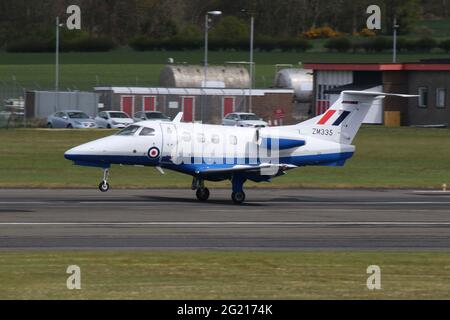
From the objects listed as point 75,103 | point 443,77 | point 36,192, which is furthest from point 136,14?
point 36,192

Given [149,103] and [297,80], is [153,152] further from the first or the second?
[297,80]

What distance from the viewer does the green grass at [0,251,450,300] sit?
663 inches

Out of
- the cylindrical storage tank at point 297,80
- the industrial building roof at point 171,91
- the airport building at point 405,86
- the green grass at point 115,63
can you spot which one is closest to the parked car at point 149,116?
the industrial building roof at point 171,91

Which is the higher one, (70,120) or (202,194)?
(70,120)

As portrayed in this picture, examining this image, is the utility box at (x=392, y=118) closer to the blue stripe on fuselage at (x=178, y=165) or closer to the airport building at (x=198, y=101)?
the airport building at (x=198, y=101)

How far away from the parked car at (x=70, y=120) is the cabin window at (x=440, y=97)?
22.5 meters

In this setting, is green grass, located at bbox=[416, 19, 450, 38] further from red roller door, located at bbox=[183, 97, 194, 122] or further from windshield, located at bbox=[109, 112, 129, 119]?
windshield, located at bbox=[109, 112, 129, 119]

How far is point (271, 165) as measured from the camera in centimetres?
3300

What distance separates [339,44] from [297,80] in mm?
8637

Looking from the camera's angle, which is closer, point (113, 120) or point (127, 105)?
point (113, 120)

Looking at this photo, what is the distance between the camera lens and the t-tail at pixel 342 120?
3472 cm

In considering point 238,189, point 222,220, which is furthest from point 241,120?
point 222,220

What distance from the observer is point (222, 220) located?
94.0ft

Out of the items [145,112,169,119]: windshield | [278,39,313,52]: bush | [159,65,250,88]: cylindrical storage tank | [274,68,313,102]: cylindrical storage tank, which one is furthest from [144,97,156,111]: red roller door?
[278,39,313,52]: bush
